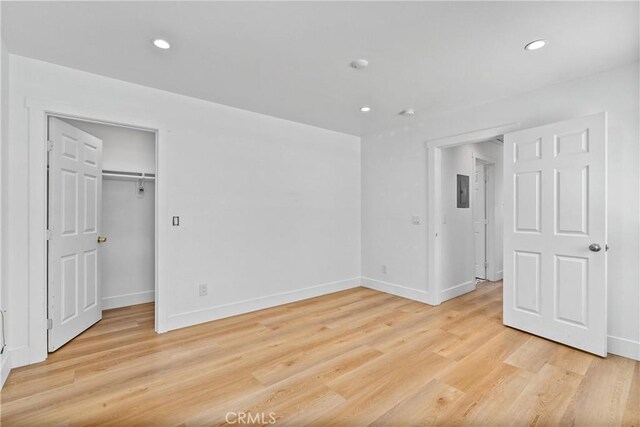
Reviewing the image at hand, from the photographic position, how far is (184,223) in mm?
3189

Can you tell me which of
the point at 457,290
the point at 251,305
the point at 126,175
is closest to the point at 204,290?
the point at 251,305

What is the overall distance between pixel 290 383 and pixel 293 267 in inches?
79.9

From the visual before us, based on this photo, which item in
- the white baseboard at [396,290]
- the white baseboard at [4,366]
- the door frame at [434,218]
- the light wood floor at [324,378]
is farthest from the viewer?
the white baseboard at [396,290]

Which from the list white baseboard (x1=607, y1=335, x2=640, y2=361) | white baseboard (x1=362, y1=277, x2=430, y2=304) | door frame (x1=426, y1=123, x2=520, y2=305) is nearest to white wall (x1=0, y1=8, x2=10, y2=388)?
white baseboard (x1=362, y1=277, x2=430, y2=304)

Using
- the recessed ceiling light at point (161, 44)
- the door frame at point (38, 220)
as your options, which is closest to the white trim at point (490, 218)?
the recessed ceiling light at point (161, 44)

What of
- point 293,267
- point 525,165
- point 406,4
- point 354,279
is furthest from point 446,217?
point 406,4

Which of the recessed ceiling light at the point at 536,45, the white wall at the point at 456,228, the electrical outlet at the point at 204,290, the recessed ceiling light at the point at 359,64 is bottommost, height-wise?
the electrical outlet at the point at 204,290

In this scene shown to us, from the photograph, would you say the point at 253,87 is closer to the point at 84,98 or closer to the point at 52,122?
the point at 84,98

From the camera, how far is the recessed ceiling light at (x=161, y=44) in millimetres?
2160

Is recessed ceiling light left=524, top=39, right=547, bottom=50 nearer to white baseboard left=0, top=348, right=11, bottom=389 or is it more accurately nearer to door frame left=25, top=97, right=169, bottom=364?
door frame left=25, top=97, right=169, bottom=364

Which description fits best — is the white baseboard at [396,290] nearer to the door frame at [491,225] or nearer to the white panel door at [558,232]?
the white panel door at [558,232]

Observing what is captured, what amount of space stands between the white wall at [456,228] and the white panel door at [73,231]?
414cm

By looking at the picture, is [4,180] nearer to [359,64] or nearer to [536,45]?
[359,64]

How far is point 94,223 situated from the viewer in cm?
319
